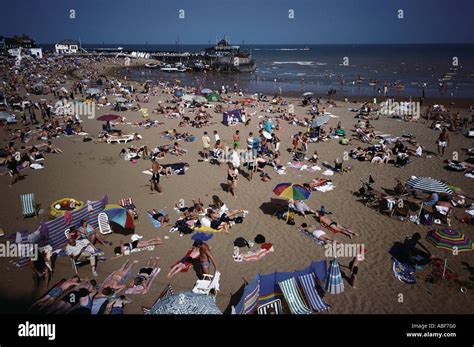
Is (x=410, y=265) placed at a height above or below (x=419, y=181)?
below

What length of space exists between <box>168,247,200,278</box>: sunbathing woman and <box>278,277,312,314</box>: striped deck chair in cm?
236

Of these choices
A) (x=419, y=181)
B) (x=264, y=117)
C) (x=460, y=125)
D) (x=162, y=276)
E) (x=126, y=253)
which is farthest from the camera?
(x=264, y=117)

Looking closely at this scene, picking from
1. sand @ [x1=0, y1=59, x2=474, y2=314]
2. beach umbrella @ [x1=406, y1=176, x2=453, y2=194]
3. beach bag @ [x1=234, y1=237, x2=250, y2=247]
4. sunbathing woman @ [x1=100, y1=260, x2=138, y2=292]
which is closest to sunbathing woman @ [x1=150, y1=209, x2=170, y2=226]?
sand @ [x1=0, y1=59, x2=474, y2=314]

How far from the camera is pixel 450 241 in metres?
6.66

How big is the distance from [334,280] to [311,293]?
0.71 metres

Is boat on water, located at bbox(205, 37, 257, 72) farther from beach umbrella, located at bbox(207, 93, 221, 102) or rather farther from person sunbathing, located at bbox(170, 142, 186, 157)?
person sunbathing, located at bbox(170, 142, 186, 157)

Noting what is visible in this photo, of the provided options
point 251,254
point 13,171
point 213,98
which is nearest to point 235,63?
point 213,98

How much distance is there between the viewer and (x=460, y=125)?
19.3 metres

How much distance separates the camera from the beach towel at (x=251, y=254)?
24.8 feet

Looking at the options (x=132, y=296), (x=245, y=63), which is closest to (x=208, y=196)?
(x=132, y=296)

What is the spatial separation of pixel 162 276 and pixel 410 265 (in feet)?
19.6

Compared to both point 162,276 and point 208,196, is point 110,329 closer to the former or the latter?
point 162,276

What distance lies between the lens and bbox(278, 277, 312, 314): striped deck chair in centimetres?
562

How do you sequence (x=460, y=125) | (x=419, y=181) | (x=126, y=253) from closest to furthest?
1. (x=126, y=253)
2. (x=419, y=181)
3. (x=460, y=125)
